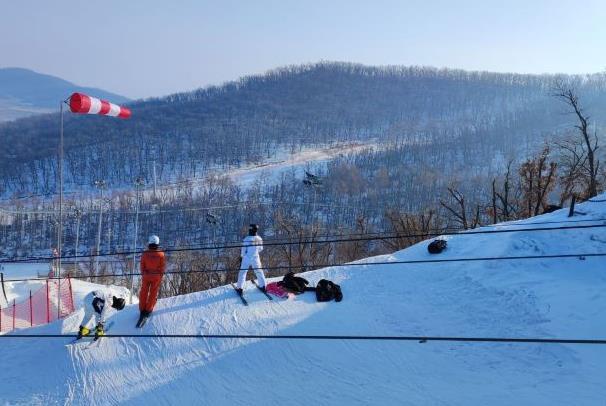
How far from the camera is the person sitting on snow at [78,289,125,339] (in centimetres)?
1088

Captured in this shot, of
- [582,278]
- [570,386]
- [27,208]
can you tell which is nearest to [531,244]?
[582,278]

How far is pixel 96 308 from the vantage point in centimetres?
1098

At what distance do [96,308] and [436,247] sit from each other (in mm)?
9846

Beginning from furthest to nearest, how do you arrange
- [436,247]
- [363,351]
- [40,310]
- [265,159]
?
[265,159], [40,310], [436,247], [363,351]

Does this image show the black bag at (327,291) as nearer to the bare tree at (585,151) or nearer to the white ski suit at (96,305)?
the white ski suit at (96,305)

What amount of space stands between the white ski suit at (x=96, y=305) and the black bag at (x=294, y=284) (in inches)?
178

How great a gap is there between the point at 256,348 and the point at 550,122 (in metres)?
141

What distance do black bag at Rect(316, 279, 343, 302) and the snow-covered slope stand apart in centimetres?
21

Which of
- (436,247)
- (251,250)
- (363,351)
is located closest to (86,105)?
(251,250)

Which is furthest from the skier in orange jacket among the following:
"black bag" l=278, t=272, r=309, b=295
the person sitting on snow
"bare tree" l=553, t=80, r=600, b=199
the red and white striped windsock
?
"bare tree" l=553, t=80, r=600, b=199

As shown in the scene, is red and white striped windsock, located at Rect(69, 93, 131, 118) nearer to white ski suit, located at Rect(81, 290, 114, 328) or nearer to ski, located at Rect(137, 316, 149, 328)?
white ski suit, located at Rect(81, 290, 114, 328)

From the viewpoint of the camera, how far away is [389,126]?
517 feet

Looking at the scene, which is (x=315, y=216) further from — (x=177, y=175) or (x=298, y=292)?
(x=298, y=292)

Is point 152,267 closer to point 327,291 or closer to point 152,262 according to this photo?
point 152,262
